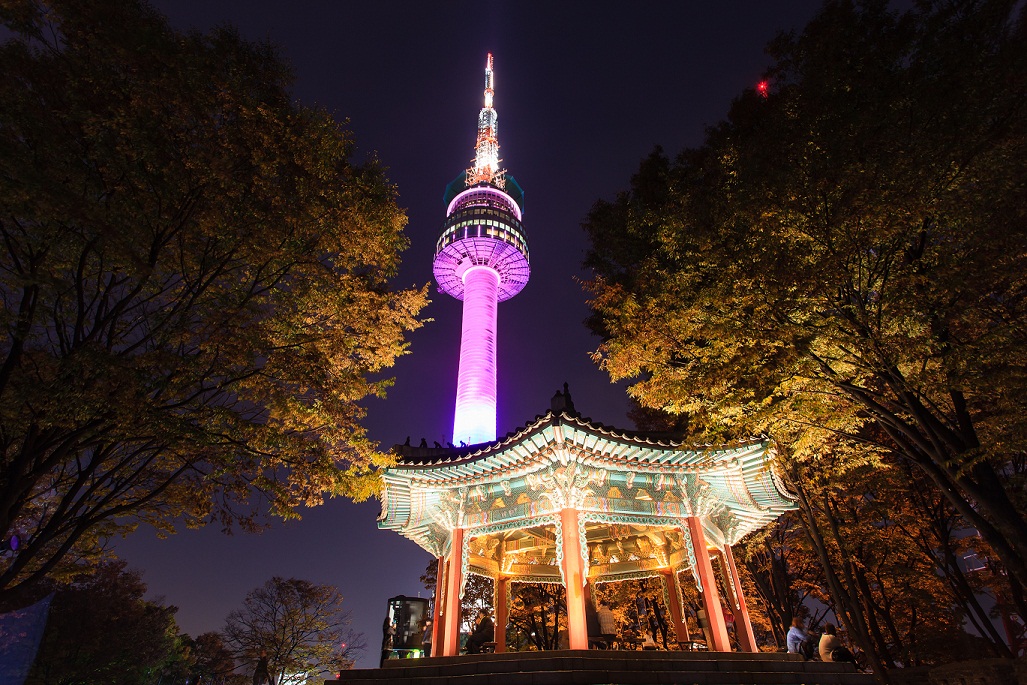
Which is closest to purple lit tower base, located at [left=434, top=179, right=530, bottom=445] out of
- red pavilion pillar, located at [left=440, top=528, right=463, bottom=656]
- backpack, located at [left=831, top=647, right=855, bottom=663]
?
red pavilion pillar, located at [left=440, top=528, right=463, bottom=656]

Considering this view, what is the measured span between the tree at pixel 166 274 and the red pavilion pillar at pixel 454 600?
3.94 m

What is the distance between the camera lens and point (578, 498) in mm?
12562

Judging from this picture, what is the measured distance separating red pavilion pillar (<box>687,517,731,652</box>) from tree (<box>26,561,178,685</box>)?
118 ft

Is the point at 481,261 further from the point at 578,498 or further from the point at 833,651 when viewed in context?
the point at 833,651

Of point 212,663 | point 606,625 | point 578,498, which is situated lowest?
point 606,625

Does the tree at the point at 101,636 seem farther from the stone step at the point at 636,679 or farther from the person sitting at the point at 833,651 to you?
the person sitting at the point at 833,651

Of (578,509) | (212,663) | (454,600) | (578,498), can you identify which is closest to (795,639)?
(578,509)

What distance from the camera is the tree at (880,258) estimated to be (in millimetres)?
8961

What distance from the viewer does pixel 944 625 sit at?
23.3 metres

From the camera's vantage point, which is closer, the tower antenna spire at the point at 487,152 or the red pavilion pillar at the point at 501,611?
A: the red pavilion pillar at the point at 501,611

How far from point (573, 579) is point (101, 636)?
39787mm

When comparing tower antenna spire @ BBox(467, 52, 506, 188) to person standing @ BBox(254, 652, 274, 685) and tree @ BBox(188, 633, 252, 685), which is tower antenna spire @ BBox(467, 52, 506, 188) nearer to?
person standing @ BBox(254, 652, 274, 685)

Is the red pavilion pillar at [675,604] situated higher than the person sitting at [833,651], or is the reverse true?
the red pavilion pillar at [675,604]

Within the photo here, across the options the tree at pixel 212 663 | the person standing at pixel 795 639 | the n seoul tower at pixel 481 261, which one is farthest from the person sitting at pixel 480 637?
the tree at pixel 212 663
